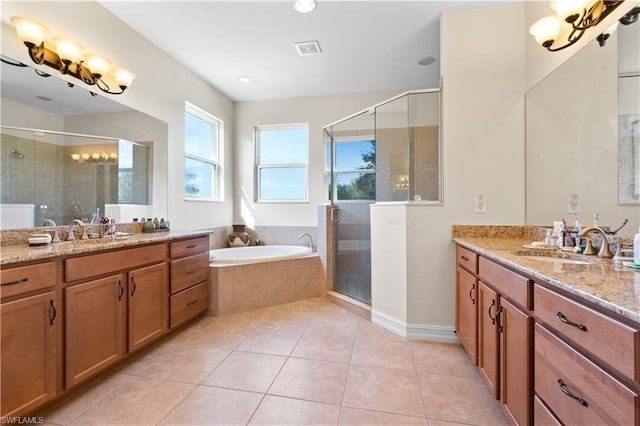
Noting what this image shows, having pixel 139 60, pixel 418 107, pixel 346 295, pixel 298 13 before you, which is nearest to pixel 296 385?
pixel 346 295

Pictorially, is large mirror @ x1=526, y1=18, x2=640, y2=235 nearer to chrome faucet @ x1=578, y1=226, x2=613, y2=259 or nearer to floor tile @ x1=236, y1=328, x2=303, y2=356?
chrome faucet @ x1=578, y1=226, x2=613, y2=259

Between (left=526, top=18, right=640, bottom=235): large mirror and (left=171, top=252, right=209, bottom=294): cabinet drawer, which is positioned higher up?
(left=526, top=18, right=640, bottom=235): large mirror

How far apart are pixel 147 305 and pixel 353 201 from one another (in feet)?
7.15

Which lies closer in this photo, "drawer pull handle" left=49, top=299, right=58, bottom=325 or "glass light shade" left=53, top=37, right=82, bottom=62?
"drawer pull handle" left=49, top=299, right=58, bottom=325

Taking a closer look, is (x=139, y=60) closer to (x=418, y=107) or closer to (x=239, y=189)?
(x=239, y=189)

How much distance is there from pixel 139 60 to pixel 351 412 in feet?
10.9

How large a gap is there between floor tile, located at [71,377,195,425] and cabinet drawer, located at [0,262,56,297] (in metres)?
0.71

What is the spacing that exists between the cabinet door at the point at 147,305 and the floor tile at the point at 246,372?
589 mm

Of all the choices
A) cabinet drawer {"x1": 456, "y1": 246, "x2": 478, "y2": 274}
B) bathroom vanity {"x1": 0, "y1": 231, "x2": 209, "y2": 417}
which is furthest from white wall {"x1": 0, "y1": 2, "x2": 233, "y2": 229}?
cabinet drawer {"x1": 456, "y1": 246, "x2": 478, "y2": 274}

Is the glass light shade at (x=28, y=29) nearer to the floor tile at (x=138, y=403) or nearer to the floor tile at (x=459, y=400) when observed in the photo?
the floor tile at (x=138, y=403)

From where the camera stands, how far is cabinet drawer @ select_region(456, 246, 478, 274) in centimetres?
182

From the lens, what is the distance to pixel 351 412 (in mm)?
1507

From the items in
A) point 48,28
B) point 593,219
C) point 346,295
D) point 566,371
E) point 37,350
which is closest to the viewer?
point 566,371

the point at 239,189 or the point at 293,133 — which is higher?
the point at 293,133
